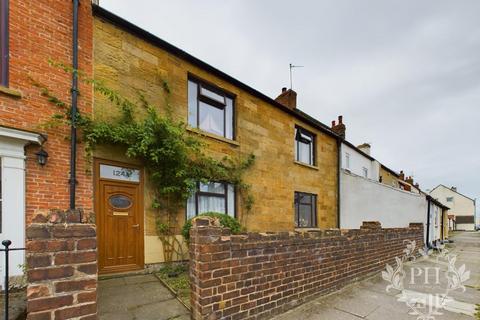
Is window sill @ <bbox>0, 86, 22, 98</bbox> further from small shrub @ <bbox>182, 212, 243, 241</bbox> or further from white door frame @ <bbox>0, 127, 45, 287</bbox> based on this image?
small shrub @ <bbox>182, 212, 243, 241</bbox>

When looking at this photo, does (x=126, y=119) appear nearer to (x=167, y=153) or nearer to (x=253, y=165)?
(x=167, y=153)

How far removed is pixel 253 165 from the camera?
8.66 m

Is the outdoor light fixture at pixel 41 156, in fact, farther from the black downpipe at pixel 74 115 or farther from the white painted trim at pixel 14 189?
the black downpipe at pixel 74 115

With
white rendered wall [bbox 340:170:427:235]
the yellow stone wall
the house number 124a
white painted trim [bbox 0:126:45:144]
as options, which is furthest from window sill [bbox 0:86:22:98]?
white rendered wall [bbox 340:170:427:235]

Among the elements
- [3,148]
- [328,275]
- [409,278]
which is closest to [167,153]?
[3,148]

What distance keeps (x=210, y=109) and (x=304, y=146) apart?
532 cm

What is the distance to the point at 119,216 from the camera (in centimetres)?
563

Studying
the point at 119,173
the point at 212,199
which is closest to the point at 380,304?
the point at 212,199

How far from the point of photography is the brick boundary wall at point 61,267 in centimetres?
181

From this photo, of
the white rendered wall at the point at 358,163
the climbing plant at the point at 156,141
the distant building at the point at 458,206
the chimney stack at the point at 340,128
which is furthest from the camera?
the distant building at the point at 458,206

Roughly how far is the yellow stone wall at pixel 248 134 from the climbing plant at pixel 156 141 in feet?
0.64

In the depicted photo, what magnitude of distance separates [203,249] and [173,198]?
345 centimetres

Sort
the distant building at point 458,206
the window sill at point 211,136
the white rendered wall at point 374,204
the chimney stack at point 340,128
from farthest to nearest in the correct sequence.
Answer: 1. the distant building at point 458,206
2. the chimney stack at point 340,128
3. the white rendered wall at point 374,204
4. the window sill at point 211,136

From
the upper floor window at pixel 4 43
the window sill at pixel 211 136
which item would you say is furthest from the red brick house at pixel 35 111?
the window sill at pixel 211 136
